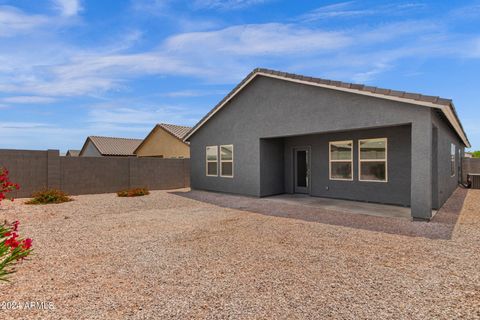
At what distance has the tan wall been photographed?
72.5 ft

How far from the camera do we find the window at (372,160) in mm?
9859

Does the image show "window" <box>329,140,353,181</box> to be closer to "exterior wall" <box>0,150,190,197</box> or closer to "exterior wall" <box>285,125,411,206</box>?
"exterior wall" <box>285,125,411,206</box>

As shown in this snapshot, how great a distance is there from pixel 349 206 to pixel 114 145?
2828cm

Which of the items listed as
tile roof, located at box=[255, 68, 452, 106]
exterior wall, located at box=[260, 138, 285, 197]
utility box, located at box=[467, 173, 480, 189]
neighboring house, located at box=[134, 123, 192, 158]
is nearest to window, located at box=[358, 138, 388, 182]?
tile roof, located at box=[255, 68, 452, 106]

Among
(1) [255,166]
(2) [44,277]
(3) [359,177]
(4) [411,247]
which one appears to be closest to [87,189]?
(1) [255,166]

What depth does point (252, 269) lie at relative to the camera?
423 centimetres

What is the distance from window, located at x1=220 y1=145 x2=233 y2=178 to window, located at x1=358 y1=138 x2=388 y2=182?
614cm

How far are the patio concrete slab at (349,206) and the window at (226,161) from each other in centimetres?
287

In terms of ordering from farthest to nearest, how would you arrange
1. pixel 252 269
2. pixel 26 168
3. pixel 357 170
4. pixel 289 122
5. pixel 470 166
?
pixel 470 166 < pixel 26 168 < pixel 289 122 < pixel 357 170 < pixel 252 269

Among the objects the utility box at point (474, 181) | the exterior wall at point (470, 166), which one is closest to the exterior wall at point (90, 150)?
the utility box at point (474, 181)

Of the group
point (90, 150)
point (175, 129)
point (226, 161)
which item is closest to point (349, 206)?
point (226, 161)

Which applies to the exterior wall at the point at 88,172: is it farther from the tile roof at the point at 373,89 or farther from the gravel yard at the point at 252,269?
the tile roof at the point at 373,89

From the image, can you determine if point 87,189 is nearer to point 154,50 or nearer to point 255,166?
point 154,50

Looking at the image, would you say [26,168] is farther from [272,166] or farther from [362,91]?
[362,91]
